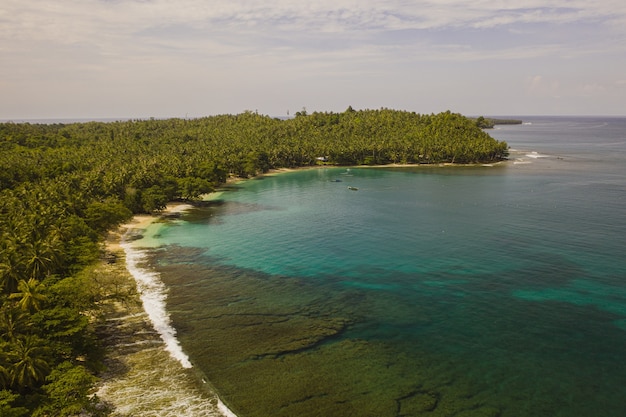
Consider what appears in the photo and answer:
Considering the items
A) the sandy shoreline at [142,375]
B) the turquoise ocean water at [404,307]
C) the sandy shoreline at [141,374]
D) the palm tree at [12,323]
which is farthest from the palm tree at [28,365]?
the turquoise ocean water at [404,307]

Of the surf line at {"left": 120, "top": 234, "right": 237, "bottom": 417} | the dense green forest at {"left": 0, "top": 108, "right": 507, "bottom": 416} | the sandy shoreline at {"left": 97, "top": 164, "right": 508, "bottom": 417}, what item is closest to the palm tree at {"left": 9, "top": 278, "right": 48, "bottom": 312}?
the dense green forest at {"left": 0, "top": 108, "right": 507, "bottom": 416}

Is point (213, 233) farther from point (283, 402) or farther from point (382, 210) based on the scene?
point (283, 402)

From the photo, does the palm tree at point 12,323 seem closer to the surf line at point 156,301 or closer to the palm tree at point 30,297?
the palm tree at point 30,297

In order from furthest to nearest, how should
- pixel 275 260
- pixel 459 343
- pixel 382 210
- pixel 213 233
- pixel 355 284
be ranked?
pixel 382 210
pixel 213 233
pixel 275 260
pixel 355 284
pixel 459 343

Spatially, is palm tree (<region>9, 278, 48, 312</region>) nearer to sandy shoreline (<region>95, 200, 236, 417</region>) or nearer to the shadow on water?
Result: sandy shoreline (<region>95, 200, 236, 417</region>)

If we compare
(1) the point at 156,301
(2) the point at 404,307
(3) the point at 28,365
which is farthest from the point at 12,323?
(2) the point at 404,307

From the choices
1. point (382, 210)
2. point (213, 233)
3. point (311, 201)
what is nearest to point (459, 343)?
point (213, 233)

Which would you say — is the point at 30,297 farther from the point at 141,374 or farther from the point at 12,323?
the point at 141,374
